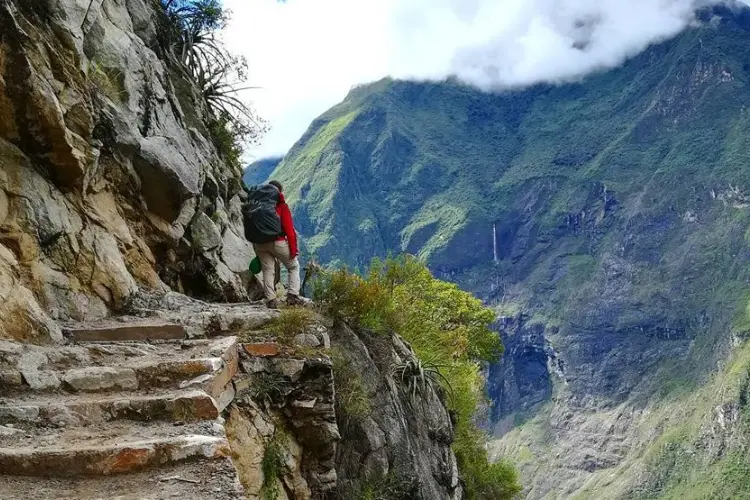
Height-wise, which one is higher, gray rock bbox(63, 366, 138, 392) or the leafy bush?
the leafy bush

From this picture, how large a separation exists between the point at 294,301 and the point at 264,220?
4.48ft

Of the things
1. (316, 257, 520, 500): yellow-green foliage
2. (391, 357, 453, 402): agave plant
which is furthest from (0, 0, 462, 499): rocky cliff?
(316, 257, 520, 500): yellow-green foliage

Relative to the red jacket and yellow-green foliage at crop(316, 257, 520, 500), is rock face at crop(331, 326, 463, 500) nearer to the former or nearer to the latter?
yellow-green foliage at crop(316, 257, 520, 500)

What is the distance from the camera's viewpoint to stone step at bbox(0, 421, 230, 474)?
444 centimetres

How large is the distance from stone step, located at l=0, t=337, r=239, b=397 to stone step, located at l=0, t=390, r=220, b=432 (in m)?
0.23

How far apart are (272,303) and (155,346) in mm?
3523

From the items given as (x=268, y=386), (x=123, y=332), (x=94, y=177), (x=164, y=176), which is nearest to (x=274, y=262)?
(x=164, y=176)

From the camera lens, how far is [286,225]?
422 inches

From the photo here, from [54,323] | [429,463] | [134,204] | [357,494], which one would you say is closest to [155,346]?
[54,323]

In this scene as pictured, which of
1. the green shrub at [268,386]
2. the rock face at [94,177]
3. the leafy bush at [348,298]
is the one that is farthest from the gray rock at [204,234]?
the green shrub at [268,386]

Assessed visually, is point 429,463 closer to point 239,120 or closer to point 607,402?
point 239,120

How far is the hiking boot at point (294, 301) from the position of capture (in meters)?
10.4

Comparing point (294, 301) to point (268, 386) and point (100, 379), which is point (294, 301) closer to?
point (268, 386)

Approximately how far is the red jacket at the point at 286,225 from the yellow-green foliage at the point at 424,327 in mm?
828
